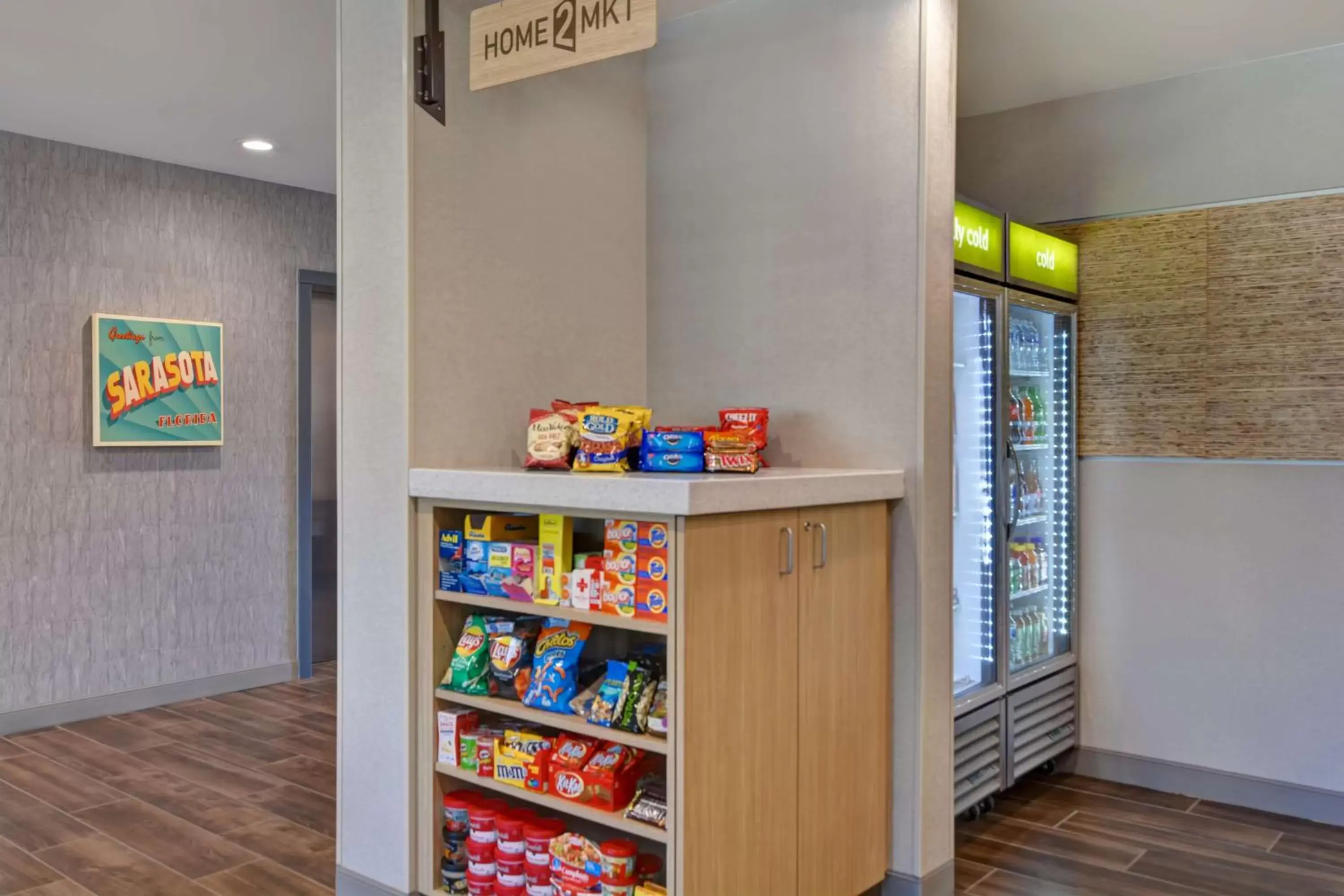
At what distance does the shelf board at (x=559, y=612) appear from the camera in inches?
92.9

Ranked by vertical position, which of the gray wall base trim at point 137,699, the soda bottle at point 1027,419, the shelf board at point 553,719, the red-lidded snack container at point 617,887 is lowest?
the gray wall base trim at point 137,699

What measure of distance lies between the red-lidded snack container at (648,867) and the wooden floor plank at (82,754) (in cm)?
267

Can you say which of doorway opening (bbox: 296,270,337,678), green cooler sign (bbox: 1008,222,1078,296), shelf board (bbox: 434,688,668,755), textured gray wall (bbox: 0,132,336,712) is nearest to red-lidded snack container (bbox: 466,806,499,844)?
shelf board (bbox: 434,688,668,755)

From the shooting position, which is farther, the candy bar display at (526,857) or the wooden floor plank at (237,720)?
the wooden floor plank at (237,720)

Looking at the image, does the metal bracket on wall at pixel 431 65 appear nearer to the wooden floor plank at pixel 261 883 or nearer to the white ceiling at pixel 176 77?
the white ceiling at pixel 176 77

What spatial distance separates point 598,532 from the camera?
2822 millimetres

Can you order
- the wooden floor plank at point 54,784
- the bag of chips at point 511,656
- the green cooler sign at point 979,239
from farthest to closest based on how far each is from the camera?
the wooden floor plank at point 54,784
the green cooler sign at point 979,239
the bag of chips at point 511,656

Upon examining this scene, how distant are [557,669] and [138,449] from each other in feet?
11.5

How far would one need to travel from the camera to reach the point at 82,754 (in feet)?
14.6

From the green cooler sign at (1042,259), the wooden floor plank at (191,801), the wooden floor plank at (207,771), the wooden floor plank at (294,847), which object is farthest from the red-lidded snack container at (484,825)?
the green cooler sign at (1042,259)

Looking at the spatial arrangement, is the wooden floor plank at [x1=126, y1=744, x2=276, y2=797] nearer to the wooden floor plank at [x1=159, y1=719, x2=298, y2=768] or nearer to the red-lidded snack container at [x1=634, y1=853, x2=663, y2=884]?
the wooden floor plank at [x1=159, y1=719, x2=298, y2=768]

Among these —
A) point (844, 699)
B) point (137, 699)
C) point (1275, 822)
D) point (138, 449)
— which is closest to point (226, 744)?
point (137, 699)

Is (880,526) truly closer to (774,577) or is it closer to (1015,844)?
(774,577)

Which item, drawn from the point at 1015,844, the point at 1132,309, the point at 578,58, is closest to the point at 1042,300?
the point at 1132,309
